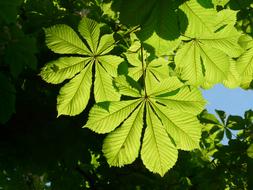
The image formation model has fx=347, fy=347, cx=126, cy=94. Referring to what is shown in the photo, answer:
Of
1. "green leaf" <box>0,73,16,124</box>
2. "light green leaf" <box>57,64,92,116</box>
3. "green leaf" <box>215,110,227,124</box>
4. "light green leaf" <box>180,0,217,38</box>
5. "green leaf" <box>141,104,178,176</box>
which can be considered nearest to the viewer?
"light green leaf" <box>180,0,217,38</box>

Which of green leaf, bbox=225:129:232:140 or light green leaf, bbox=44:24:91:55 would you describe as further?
green leaf, bbox=225:129:232:140

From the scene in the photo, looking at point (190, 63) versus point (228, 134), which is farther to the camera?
point (228, 134)

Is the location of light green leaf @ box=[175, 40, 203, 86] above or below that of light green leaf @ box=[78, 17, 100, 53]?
below

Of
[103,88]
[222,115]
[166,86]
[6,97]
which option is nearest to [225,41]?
[166,86]

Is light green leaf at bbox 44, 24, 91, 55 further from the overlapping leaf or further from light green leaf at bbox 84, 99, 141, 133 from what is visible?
the overlapping leaf

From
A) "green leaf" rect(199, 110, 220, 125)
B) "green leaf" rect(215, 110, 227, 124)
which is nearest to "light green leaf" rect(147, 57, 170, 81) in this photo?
"green leaf" rect(199, 110, 220, 125)

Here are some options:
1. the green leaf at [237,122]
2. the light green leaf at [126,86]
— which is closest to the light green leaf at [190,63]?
the light green leaf at [126,86]

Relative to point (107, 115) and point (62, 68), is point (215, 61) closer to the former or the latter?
point (107, 115)
